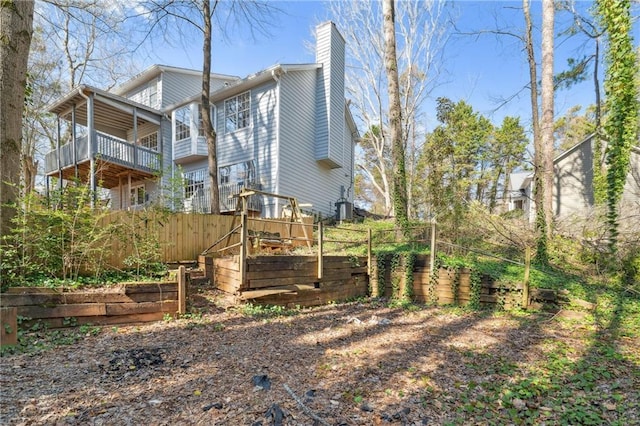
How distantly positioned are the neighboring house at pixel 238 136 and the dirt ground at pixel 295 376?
8.15 metres

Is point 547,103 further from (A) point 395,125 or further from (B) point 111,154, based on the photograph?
(B) point 111,154

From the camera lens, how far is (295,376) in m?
3.34

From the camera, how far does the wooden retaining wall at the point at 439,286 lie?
6.52 meters

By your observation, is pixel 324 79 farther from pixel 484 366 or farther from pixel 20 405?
pixel 20 405

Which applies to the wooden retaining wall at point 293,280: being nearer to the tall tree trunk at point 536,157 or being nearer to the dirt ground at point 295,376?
the dirt ground at point 295,376

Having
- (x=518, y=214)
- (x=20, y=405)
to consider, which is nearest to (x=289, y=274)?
(x=20, y=405)

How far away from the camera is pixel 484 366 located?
3812 mm

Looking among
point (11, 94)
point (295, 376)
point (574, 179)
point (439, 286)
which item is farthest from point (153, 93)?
point (574, 179)

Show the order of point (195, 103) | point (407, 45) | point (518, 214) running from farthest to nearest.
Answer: point (407, 45) → point (195, 103) → point (518, 214)

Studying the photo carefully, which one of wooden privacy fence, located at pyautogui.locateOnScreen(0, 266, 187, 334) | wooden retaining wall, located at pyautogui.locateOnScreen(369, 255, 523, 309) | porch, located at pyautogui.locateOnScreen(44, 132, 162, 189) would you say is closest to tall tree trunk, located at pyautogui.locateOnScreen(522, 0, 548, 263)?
wooden retaining wall, located at pyautogui.locateOnScreen(369, 255, 523, 309)

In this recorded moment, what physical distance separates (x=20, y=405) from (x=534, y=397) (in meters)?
4.51

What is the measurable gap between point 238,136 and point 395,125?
781cm

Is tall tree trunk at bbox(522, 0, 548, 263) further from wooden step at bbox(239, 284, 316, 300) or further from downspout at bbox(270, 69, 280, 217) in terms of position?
downspout at bbox(270, 69, 280, 217)

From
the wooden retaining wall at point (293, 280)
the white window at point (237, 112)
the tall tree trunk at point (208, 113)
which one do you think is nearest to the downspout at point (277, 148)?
the white window at point (237, 112)
